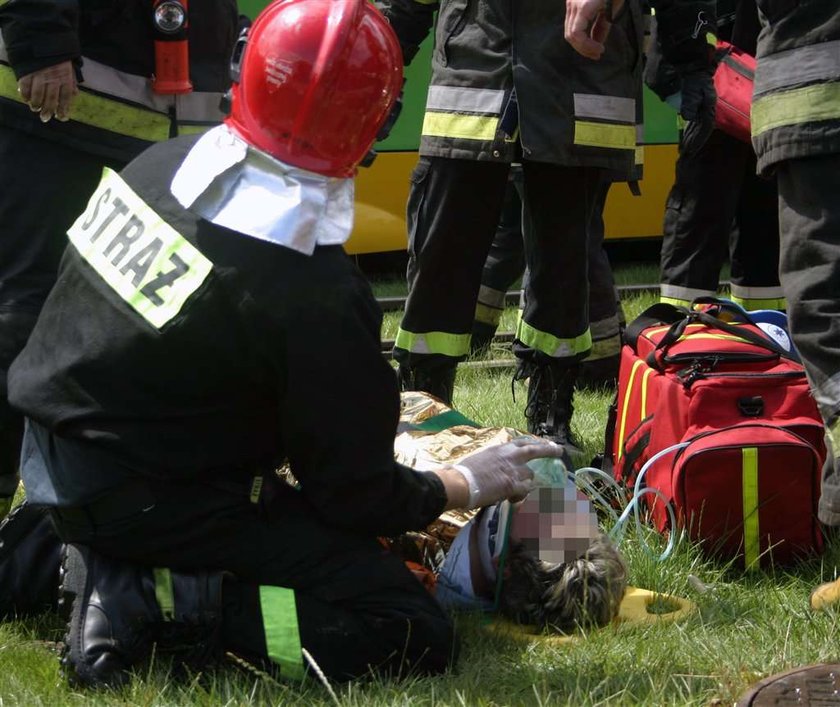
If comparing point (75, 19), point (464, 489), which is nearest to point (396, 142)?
point (75, 19)

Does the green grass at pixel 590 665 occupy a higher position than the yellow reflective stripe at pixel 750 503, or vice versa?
the yellow reflective stripe at pixel 750 503

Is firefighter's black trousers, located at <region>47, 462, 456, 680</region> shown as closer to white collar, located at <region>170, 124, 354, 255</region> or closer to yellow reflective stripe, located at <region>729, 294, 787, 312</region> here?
white collar, located at <region>170, 124, 354, 255</region>

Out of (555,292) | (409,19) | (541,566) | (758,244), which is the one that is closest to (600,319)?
(758,244)

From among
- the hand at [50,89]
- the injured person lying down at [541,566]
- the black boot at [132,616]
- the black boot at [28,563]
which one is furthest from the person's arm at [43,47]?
the injured person lying down at [541,566]

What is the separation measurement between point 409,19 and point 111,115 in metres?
1.17

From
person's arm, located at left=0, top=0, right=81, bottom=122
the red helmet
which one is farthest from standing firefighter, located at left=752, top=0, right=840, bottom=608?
person's arm, located at left=0, top=0, right=81, bottom=122

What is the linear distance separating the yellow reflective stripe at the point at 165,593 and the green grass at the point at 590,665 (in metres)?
0.11

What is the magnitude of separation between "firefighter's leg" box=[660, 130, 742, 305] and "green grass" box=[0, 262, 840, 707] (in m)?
1.96

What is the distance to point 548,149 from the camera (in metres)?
3.96

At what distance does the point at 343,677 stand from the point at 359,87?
45.7 inches

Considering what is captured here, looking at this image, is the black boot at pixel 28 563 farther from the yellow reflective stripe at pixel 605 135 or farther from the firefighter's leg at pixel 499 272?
the firefighter's leg at pixel 499 272

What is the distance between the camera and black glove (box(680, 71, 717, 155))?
417 centimetres

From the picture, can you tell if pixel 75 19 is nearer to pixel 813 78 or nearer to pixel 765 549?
pixel 813 78

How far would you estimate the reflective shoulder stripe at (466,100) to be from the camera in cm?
398
